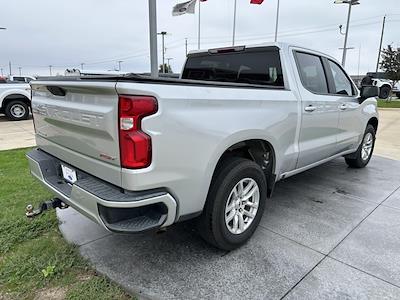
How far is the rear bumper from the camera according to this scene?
2031 millimetres

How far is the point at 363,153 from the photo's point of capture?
553cm

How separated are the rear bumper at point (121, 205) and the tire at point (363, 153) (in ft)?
13.8

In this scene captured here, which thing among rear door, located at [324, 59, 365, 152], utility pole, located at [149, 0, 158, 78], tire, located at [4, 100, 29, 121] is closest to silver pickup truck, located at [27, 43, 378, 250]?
rear door, located at [324, 59, 365, 152]

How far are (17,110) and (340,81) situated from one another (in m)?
10.9

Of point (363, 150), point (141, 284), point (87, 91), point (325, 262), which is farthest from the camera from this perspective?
point (363, 150)

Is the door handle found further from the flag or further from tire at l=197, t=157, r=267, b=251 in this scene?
the flag

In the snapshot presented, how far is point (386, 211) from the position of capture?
3770 millimetres

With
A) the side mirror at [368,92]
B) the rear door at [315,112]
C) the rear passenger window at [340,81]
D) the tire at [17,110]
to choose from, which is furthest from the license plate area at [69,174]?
the tire at [17,110]

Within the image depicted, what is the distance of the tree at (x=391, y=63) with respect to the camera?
26.0 metres

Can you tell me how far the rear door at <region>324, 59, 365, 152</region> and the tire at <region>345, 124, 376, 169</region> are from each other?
0.46 m

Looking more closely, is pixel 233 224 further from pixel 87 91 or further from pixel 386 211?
pixel 386 211

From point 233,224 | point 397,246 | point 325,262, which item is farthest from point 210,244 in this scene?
point 397,246

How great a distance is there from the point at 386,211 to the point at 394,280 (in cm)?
149

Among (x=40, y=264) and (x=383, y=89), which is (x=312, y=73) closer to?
(x=383, y=89)
